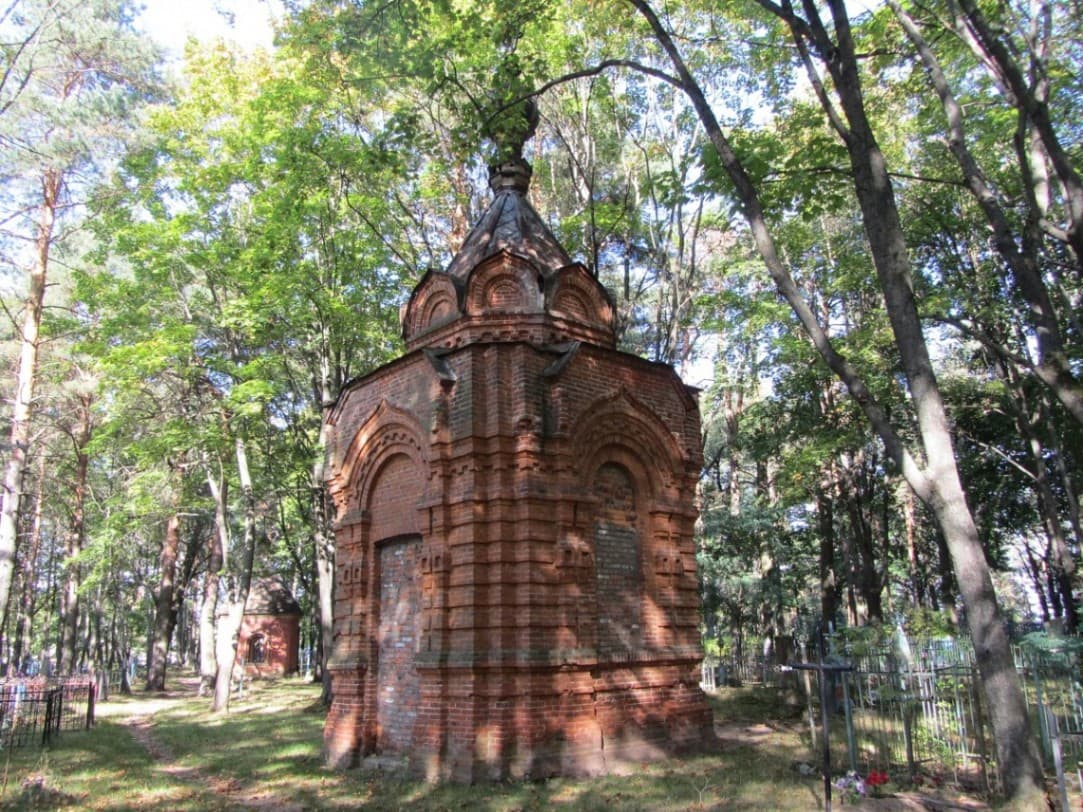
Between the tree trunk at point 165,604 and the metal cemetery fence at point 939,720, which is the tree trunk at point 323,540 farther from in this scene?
the tree trunk at point 165,604

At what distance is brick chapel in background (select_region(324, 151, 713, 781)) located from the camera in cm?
1094

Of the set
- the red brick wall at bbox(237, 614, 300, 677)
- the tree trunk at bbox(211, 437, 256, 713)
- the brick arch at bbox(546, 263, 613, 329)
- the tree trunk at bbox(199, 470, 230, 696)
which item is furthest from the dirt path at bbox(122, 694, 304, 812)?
the red brick wall at bbox(237, 614, 300, 677)

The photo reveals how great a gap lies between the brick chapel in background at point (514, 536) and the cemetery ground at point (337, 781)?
21.4 inches

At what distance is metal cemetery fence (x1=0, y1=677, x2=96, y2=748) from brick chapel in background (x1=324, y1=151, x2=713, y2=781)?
24.2 feet

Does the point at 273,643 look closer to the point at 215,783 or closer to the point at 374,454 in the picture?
the point at 215,783

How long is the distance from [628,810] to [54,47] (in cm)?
1645

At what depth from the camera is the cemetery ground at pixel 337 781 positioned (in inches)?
376

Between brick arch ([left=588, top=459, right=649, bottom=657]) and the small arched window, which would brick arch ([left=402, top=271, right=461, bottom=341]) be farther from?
the small arched window

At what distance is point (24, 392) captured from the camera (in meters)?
15.4

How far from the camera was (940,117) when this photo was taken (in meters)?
15.2

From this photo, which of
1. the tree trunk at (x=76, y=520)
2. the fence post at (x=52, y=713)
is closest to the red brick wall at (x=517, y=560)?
the fence post at (x=52, y=713)

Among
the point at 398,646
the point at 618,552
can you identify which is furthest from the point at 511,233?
the point at 398,646

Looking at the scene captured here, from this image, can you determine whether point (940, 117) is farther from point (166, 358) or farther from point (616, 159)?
point (166, 358)

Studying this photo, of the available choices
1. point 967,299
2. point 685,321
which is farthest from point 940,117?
point 685,321
